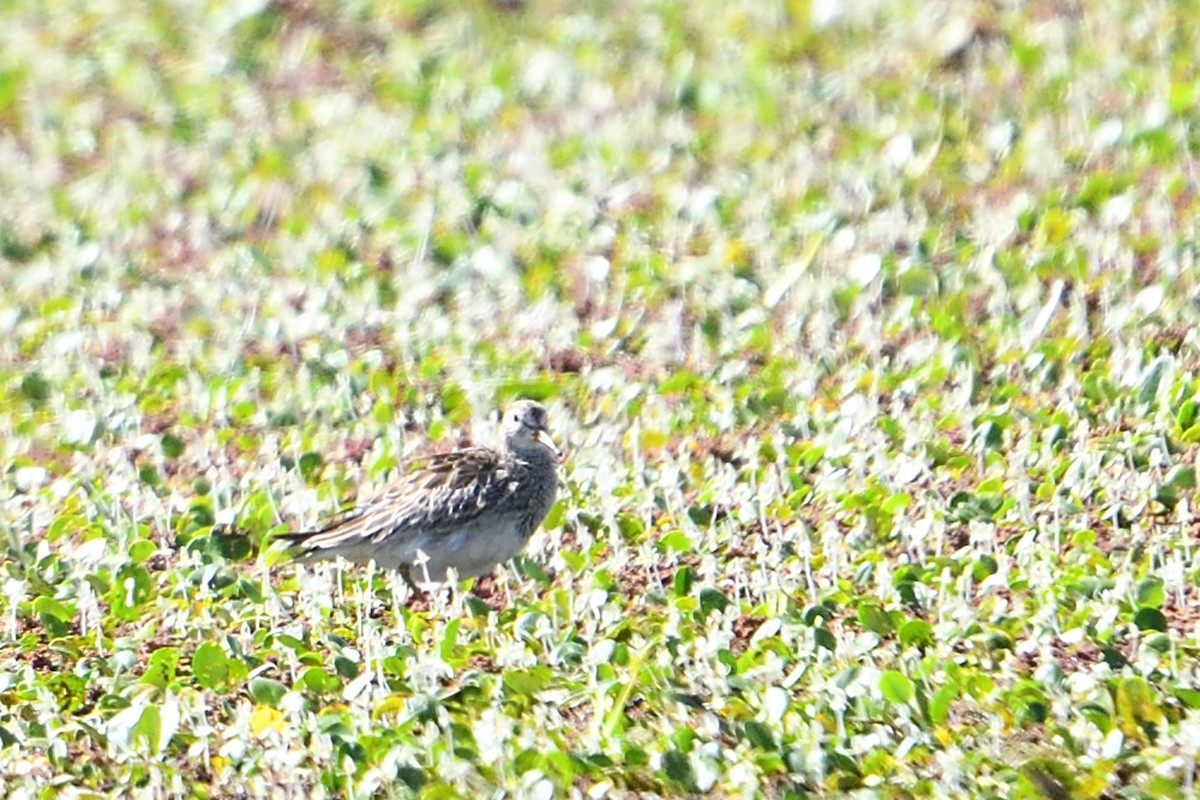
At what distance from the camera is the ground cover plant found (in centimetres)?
786

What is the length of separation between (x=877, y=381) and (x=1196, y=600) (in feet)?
7.80

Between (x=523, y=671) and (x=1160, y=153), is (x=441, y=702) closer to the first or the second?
(x=523, y=671)

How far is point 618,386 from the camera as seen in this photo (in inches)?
431

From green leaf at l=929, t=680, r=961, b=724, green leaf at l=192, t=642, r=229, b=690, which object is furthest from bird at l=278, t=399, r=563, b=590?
green leaf at l=929, t=680, r=961, b=724

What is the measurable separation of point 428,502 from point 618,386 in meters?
1.74

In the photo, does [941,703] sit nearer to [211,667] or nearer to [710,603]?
[710,603]

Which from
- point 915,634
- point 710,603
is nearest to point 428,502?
point 710,603

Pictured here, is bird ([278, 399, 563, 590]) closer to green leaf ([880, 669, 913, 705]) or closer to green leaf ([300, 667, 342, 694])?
Result: green leaf ([300, 667, 342, 694])

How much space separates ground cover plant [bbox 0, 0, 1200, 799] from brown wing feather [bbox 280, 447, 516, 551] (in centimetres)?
25

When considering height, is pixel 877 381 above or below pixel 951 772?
below

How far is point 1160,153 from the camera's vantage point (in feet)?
40.6

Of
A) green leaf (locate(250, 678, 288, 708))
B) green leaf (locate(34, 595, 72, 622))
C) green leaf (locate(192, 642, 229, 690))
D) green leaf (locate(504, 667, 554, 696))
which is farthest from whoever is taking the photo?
green leaf (locate(34, 595, 72, 622))

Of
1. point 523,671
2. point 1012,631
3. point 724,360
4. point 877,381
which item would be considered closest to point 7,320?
point 724,360

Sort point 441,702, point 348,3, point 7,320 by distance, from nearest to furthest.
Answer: point 441,702
point 7,320
point 348,3
